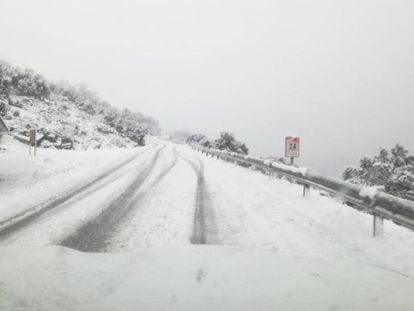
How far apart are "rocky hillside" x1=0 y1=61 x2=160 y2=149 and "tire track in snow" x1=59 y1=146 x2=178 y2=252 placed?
56.4 feet

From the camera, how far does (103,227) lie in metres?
5.96

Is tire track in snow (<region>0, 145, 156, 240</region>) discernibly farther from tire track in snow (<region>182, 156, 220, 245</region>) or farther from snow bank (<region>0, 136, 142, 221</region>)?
tire track in snow (<region>182, 156, 220, 245</region>)

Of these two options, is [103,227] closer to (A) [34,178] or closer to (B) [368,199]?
(B) [368,199]

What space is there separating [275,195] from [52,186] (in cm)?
639

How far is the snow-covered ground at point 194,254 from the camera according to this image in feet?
11.4

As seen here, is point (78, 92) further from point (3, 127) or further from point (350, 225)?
Answer: point (350, 225)

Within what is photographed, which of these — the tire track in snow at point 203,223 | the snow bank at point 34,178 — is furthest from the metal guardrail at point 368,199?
the snow bank at point 34,178

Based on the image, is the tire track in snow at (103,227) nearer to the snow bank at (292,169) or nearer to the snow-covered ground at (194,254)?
the snow-covered ground at (194,254)

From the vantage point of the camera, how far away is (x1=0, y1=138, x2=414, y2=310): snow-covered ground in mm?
3461

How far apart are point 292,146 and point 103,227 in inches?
324

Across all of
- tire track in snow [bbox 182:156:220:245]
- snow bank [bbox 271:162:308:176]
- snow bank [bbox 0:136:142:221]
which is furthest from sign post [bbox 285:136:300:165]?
snow bank [bbox 0:136:142:221]

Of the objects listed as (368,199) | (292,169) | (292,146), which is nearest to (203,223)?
(368,199)

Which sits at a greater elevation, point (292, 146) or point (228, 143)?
point (228, 143)

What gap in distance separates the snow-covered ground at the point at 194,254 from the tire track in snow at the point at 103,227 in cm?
2
